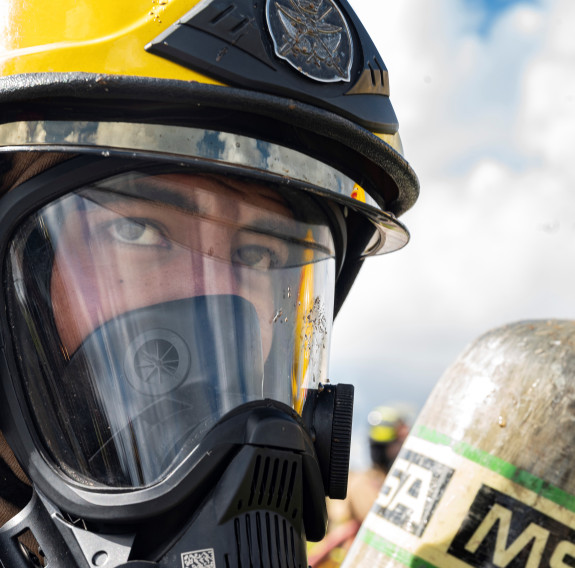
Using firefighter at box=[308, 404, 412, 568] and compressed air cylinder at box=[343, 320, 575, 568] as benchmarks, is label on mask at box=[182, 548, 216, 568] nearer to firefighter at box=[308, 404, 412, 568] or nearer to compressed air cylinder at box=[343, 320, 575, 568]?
compressed air cylinder at box=[343, 320, 575, 568]

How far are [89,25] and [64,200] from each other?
13.7 inches

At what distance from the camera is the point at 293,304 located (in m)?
1.94

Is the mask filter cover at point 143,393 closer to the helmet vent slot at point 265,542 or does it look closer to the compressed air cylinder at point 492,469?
the helmet vent slot at point 265,542

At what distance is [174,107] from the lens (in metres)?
1.64

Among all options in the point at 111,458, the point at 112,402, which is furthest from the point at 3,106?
the point at 111,458

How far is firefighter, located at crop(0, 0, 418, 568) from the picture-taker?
63.6 inches

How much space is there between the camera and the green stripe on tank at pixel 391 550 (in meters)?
2.27

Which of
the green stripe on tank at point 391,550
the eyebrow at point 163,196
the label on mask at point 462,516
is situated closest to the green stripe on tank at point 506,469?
the label on mask at point 462,516

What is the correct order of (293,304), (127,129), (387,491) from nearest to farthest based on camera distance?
(127,129)
(293,304)
(387,491)

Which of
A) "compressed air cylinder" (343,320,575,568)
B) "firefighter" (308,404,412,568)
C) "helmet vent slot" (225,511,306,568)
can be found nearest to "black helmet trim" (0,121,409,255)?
"helmet vent slot" (225,511,306,568)

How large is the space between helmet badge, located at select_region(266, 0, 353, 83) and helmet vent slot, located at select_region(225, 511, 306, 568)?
2.97 feet

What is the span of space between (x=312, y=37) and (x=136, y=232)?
55 cm

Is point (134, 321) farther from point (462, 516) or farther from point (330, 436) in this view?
point (462, 516)

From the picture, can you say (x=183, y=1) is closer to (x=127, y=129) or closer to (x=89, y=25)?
(x=89, y=25)
